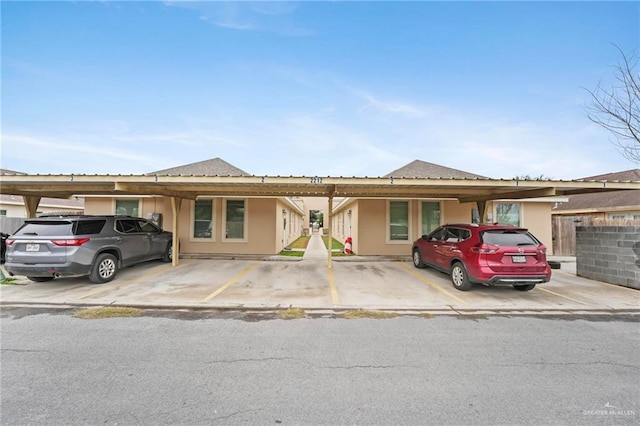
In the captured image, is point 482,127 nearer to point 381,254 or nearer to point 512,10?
point 512,10

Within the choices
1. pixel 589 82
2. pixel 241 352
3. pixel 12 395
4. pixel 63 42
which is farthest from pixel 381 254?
pixel 63 42

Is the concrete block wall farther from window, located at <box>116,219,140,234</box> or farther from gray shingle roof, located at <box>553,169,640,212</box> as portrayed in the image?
window, located at <box>116,219,140,234</box>

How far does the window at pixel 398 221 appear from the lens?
11875 mm

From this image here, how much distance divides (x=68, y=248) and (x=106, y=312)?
99.9 inches

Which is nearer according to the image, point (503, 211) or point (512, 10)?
point (512, 10)

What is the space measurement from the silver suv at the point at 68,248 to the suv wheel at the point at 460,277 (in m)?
8.87

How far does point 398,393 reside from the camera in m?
2.64

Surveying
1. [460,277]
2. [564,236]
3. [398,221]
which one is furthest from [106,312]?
[564,236]

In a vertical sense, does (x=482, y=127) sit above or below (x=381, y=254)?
above

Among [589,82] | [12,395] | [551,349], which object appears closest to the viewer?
[12,395]

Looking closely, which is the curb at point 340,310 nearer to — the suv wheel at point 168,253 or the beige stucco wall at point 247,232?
the suv wheel at point 168,253

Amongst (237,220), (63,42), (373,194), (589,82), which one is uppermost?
(63,42)

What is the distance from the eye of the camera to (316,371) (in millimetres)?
3039

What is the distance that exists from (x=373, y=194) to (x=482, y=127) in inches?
375
